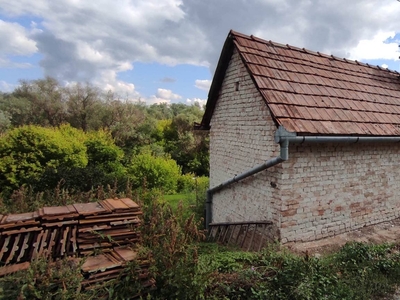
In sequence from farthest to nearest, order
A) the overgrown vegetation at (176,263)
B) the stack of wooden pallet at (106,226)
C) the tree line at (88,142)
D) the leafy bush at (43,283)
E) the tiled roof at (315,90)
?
the tree line at (88,142), the tiled roof at (315,90), the stack of wooden pallet at (106,226), the overgrown vegetation at (176,263), the leafy bush at (43,283)

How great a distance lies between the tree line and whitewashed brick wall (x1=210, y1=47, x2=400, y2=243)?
19.6 feet

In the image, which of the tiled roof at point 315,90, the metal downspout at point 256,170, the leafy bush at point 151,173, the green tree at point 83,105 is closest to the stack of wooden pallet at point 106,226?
the metal downspout at point 256,170

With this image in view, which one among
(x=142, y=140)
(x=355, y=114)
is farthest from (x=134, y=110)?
(x=355, y=114)

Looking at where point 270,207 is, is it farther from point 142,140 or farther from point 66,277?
point 142,140

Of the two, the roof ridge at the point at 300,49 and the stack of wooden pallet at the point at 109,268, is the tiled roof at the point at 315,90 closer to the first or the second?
the roof ridge at the point at 300,49

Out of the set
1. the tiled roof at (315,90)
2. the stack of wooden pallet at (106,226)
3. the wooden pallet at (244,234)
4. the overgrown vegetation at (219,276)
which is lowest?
the wooden pallet at (244,234)

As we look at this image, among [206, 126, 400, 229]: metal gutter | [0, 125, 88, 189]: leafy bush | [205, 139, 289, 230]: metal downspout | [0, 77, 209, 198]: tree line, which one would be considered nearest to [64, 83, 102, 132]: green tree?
[0, 77, 209, 198]: tree line

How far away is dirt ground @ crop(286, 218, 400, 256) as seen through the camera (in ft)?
18.1

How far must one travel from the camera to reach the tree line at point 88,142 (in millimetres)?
12797

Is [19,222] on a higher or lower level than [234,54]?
lower

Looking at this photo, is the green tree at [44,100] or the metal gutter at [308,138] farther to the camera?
the green tree at [44,100]

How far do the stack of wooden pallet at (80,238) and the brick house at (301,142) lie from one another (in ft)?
10.3

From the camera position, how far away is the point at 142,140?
2381 centimetres

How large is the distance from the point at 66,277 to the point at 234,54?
20.8 ft
